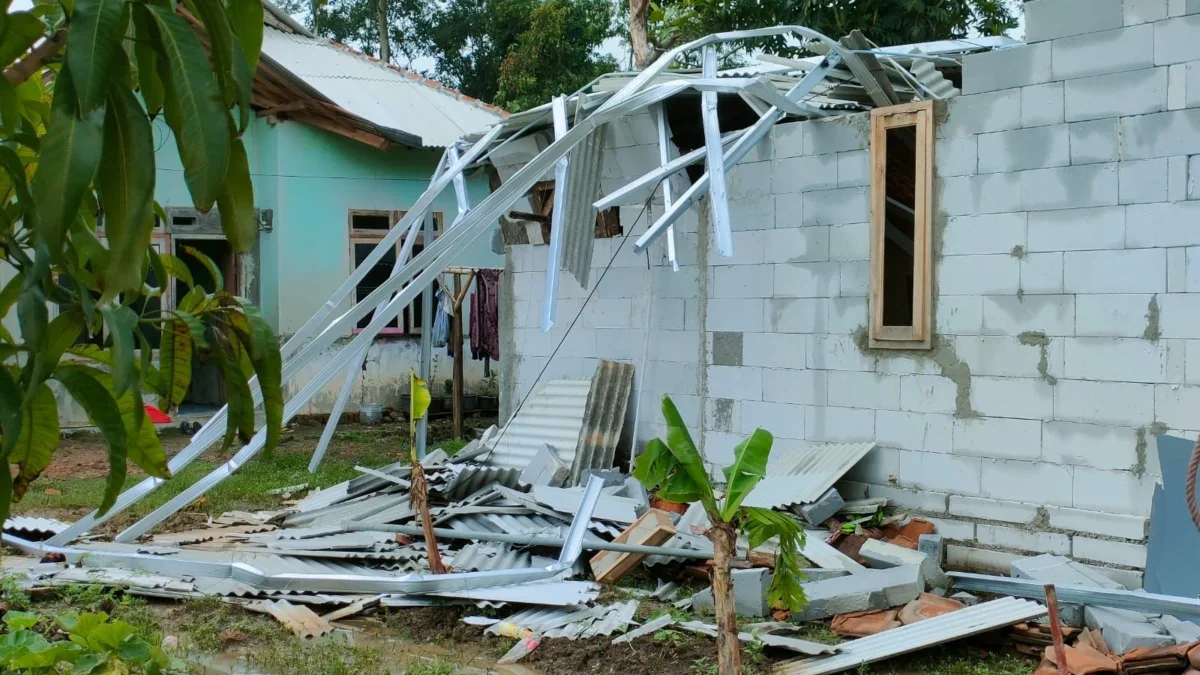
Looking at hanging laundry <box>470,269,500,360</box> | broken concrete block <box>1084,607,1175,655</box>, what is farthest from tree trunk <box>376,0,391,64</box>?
broken concrete block <box>1084,607,1175,655</box>

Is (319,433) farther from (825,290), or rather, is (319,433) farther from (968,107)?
(968,107)

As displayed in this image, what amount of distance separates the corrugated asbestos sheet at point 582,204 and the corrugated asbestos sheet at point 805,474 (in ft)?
7.77

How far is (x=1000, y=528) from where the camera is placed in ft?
22.5

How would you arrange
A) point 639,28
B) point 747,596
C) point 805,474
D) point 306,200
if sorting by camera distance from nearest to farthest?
point 747,596
point 805,474
point 306,200
point 639,28

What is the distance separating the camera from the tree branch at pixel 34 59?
2.09 m

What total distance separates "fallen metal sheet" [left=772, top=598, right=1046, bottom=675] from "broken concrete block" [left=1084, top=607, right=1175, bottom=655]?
0.29 metres

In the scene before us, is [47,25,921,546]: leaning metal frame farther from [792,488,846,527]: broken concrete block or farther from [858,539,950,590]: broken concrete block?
[858,539,950,590]: broken concrete block

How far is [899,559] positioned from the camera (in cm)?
659

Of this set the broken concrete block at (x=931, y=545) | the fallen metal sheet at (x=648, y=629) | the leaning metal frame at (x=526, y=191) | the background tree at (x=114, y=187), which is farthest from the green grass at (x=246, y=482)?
the background tree at (x=114, y=187)

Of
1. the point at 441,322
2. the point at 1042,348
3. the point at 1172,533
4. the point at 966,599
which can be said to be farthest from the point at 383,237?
the point at 1172,533

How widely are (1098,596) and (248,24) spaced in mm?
5206

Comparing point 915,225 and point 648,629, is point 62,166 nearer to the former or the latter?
point 648,629

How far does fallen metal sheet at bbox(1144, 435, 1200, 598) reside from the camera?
5949 mm

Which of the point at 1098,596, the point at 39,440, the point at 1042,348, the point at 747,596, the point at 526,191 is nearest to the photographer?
the point at 39,440
